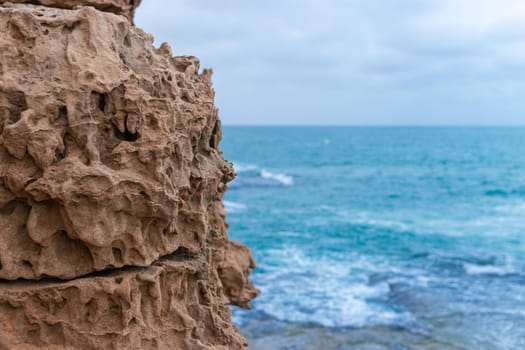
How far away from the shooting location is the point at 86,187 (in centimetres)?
457

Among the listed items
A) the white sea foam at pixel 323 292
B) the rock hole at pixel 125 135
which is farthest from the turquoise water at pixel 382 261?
the rock hole at pixel 125 135

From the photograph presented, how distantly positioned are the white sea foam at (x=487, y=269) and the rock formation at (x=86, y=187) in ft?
65.7

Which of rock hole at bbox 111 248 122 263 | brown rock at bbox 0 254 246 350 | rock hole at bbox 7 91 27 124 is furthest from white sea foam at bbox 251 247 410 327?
rock hole at bbox 7 91 27 124

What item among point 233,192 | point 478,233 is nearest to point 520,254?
point 478,233

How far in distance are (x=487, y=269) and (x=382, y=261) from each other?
13.5ft

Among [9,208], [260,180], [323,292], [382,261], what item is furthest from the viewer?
[260,180]

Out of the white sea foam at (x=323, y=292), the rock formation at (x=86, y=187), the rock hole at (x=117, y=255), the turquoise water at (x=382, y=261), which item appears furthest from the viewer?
the white sea foam at (x=323, y=292)

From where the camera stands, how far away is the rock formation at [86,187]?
4652 millimetres

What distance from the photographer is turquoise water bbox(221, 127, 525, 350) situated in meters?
16.3

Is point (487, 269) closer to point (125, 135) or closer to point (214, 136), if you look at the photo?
point (214, 136)

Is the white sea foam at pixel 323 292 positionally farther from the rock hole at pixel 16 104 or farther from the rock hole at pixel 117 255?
the rock hole at pixel 16 104

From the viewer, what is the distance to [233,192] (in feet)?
149

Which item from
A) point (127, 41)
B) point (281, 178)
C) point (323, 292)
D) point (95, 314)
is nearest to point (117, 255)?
point (95, 314)

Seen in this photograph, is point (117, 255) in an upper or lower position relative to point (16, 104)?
lower
